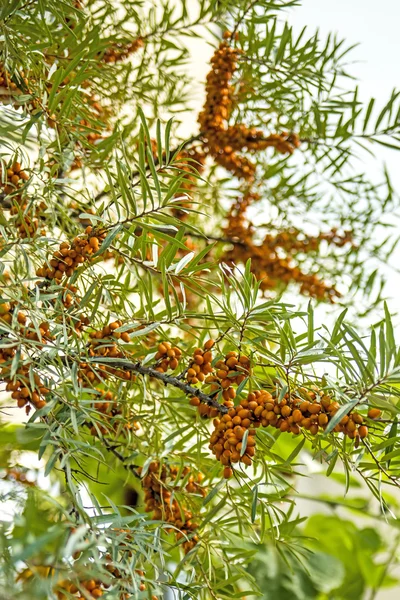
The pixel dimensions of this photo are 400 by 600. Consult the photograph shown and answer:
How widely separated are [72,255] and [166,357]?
2.1 inches

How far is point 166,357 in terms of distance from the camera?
266mm

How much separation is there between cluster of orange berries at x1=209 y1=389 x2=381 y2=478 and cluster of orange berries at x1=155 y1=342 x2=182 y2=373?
3 centimetres

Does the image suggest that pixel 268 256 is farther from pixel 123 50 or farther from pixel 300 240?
pixel 123 50

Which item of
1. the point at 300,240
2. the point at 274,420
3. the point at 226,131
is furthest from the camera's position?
the point at 300,240

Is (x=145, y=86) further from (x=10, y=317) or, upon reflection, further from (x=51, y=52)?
(x=10, y=317)

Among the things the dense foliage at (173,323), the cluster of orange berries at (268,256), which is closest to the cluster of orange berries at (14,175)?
the dense foliage at (173,323)

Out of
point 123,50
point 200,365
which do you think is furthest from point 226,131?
point 200,365

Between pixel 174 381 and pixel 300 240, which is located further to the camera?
pixel 300 240

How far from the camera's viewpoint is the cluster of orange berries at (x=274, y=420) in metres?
0.23

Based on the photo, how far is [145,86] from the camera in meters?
0.42

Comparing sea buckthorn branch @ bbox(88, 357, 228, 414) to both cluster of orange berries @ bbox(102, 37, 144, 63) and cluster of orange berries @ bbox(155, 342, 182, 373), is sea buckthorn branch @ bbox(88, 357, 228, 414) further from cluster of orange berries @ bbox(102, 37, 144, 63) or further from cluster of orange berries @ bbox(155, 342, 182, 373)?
cluster of orange berries @ bbox(102, 37, 144, 63)

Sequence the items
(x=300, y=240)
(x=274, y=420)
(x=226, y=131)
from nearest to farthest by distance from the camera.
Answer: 1. (x=274, y=420)
2. (x=226, y=131)
3. (x=300, y=240)

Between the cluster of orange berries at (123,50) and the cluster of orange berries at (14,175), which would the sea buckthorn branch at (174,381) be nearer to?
the cluster of orange berries at (14,175)

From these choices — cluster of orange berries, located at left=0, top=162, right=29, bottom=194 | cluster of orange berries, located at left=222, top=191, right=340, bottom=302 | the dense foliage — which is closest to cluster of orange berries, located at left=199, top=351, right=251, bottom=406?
the dense foliage
